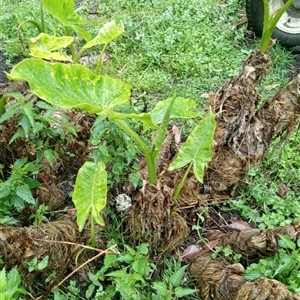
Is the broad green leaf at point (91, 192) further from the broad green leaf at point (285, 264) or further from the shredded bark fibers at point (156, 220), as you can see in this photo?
the broad green leaf at point (285, 264)

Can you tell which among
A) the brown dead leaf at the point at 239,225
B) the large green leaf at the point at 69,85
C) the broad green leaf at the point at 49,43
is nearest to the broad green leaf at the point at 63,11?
the broad green leaf at the point at 49,43

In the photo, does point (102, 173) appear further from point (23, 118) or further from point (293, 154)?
point (293, 154)

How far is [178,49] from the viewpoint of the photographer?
3369mm

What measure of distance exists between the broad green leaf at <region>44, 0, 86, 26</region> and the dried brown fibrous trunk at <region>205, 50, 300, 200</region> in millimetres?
833

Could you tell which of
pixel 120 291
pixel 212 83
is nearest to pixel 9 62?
pixel 212 83

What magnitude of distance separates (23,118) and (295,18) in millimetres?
2365

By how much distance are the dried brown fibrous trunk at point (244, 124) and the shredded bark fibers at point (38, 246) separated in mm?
727

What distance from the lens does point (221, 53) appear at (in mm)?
3373

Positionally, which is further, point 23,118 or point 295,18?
point 295,18

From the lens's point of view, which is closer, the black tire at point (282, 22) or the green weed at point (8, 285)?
the green weed at point (8, 285)

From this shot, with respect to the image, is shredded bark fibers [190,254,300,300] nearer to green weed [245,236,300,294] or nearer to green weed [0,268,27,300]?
green weed [245,236,300,294]

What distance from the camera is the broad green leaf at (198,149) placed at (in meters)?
1.96

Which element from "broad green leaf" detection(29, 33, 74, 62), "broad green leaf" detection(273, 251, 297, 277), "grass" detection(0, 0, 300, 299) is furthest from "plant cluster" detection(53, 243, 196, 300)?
"broad green leaf" detection(29, 33, 74, 62)

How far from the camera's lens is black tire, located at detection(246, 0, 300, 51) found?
11.2ft
